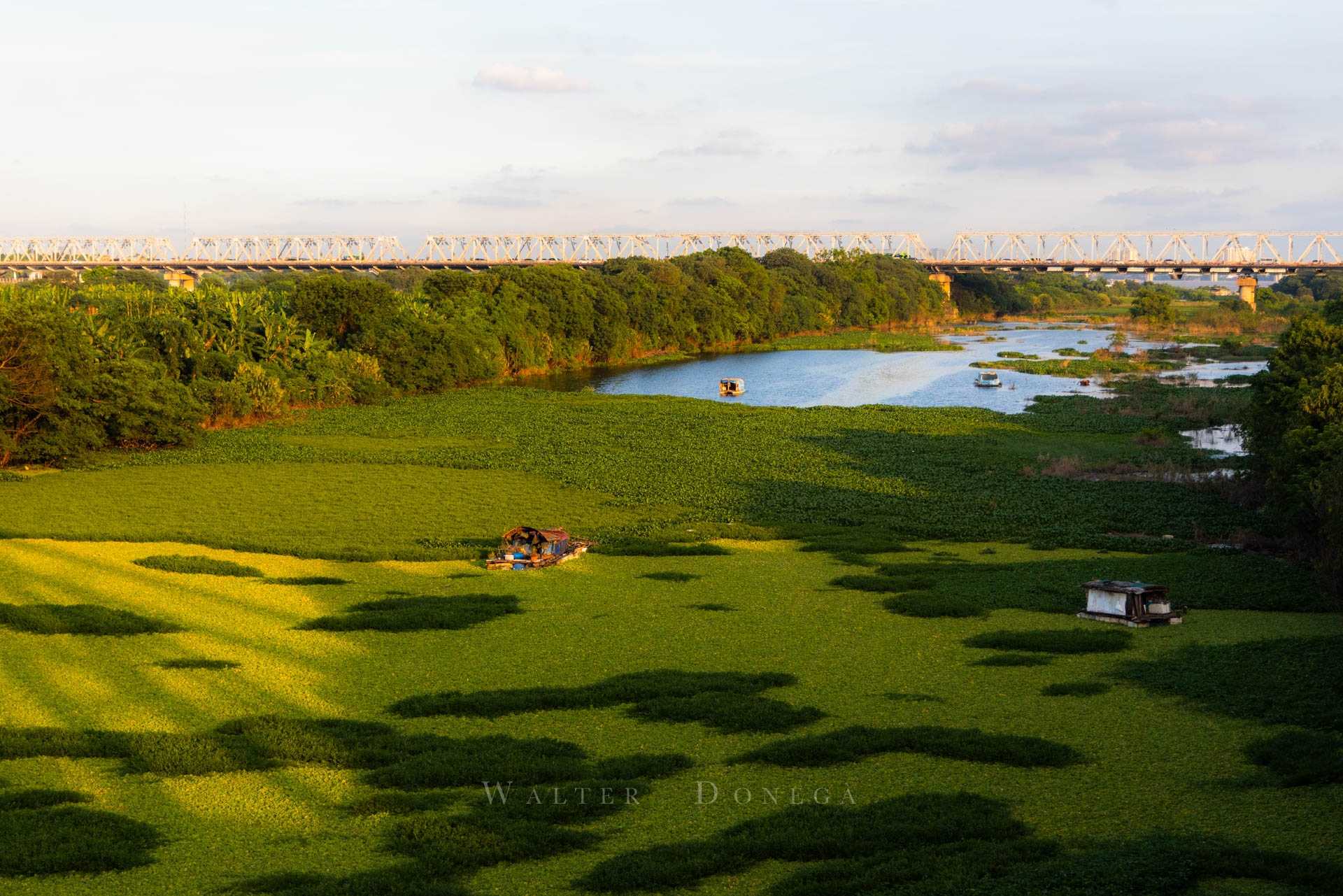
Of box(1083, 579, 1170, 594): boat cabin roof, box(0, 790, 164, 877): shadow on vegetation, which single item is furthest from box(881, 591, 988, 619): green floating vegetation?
Answer: box(0, 790, 164, 877): shadow on vegetation

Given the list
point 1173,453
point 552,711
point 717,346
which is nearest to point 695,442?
point 1173,453

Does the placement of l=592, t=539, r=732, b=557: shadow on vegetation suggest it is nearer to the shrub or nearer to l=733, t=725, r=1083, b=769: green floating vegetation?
l=733, t=725, r=1083, b=769: green floating vegetation

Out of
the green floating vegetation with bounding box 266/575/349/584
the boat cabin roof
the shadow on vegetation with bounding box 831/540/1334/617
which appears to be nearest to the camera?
the boat cabin roof

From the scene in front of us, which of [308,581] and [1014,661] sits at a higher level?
[1014,661]

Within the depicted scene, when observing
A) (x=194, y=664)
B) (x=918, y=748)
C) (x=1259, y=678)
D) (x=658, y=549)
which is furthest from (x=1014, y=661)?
(x=194, y=664)

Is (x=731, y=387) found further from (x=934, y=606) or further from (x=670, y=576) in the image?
(x=934, y=606)

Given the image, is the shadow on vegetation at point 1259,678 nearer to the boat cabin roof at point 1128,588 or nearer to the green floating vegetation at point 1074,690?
the green floating vegetation at point 1074,690
